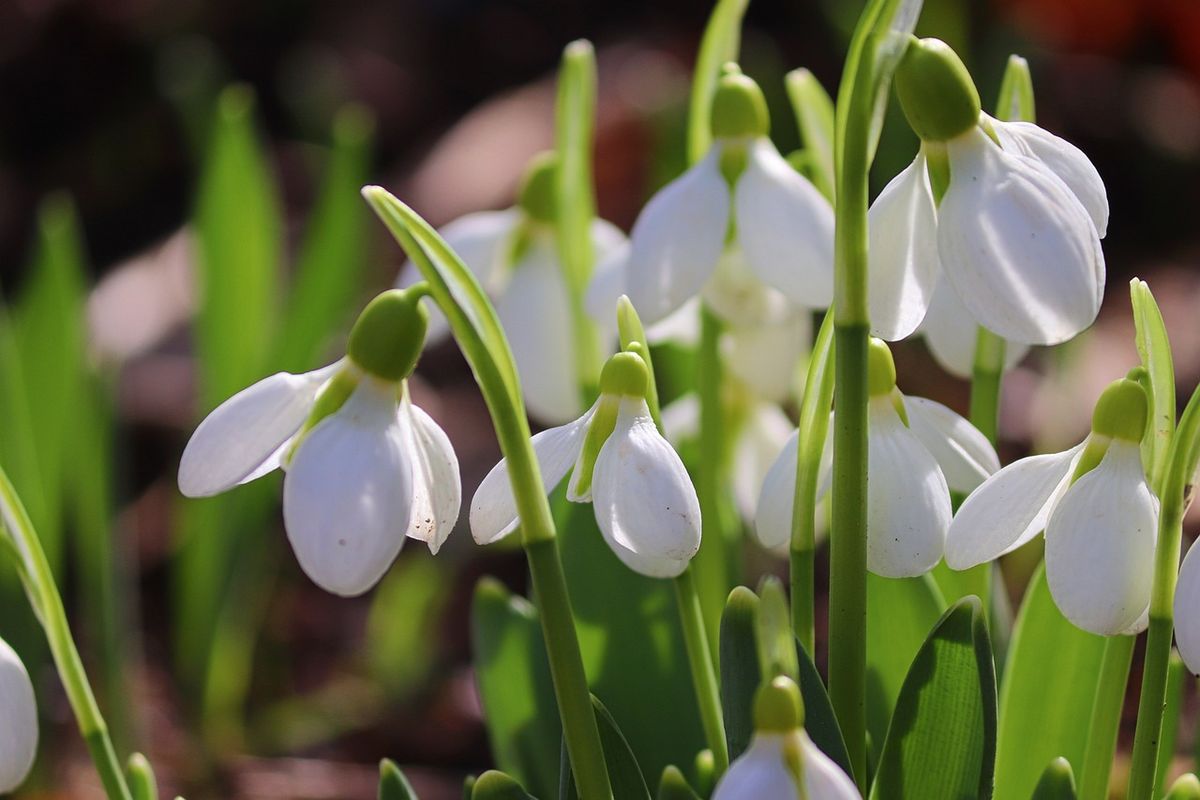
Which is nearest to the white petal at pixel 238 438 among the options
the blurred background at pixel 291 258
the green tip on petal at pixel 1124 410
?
the green tip on petal at pixel 1124 410

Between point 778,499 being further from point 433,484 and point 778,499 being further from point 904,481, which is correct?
point 433,484

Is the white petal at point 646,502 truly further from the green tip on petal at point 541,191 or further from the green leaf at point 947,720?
the green tip on petal at point 541,191

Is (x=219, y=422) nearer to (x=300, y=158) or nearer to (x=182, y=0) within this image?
(x=300, y=158)

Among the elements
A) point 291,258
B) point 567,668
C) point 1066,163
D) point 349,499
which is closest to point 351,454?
point 349,499

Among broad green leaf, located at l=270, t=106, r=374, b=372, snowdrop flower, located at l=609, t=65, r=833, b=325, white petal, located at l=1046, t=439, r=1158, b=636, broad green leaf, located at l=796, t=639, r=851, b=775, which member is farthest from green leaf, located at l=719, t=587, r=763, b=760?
broad green leaf, located at l=270, t=106, r=374, b=372

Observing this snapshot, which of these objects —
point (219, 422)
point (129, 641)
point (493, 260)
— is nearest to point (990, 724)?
point (219, 422)

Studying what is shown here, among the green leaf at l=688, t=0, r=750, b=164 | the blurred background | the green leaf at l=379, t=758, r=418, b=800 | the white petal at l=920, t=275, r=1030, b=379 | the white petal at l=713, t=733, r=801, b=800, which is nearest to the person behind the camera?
the white petal at l=713, t=733, r=801, b=800

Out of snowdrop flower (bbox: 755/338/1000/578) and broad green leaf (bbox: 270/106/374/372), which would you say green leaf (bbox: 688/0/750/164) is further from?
broad green leaf (bbox: 270/106/374/372)
